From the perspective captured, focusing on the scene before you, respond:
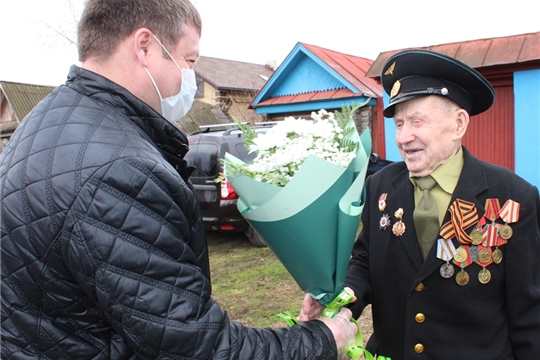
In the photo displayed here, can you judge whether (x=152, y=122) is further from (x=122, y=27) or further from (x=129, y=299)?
(x=129, y=299)

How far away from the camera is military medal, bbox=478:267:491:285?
1791mm

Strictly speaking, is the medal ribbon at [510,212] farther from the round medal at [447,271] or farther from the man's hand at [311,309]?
the man's hand at [311,309]

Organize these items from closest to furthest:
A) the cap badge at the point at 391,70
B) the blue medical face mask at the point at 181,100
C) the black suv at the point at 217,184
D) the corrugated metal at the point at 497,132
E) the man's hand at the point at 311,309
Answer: the blue medical face mask at the point at 181,100, the man's hand at the point at 311,309, the cap badge at the point at 391,70, the black suv at the point at 217,184, the corrugated metal at the point at 497,132

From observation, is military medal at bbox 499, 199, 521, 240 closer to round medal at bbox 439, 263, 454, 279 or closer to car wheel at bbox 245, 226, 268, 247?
round medal at bbox 439, 263, 454, 279

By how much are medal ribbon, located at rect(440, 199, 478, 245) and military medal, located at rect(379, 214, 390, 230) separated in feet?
0.91

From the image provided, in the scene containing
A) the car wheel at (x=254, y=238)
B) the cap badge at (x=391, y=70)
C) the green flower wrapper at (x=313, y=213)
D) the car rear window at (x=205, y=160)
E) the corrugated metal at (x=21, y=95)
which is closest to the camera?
the green flower wrapper at (x=313, y=213)

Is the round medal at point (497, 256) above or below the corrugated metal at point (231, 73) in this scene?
below

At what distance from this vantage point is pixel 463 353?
179 centimetres

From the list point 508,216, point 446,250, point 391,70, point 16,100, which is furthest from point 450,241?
point 16,100

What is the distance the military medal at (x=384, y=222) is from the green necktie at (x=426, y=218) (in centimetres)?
14

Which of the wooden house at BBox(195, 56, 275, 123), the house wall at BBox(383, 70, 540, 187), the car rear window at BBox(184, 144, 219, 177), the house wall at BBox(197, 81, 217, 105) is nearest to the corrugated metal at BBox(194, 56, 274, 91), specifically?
the wooden house at BBox(195, 56, 275, 123)

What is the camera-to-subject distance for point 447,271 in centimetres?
183

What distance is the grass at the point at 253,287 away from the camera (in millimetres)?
4406

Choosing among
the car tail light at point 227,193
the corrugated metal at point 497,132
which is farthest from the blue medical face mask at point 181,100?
the corrugated metal at point 497,132
